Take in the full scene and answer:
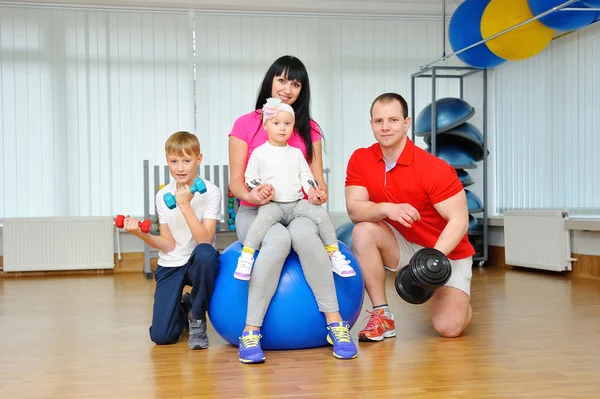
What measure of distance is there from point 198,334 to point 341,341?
0.60 meters

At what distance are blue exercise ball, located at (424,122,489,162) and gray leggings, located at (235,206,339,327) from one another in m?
3.56

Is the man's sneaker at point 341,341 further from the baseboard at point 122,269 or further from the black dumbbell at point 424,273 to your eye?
the baseboard at point 122,269

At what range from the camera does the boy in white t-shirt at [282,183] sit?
97.6 inches

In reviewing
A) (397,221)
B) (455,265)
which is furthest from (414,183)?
(455,265)

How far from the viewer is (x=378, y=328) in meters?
2.73

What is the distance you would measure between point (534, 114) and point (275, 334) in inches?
161

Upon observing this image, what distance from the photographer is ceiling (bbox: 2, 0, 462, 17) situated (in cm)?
609

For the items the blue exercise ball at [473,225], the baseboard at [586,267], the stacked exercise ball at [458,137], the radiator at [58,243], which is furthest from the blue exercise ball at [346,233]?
the radiator at [58,243]

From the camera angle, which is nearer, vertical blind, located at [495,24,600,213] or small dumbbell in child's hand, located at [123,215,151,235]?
small dumbbell in child's hand, located at [123,215,151,235]

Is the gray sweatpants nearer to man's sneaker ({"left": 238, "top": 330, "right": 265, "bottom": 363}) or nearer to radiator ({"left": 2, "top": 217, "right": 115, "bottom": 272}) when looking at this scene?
man's sneaker ({"left": 238, "top": 330, "right": 265, "bottom": 363})

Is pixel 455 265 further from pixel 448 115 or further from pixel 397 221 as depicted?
pixel 448 115

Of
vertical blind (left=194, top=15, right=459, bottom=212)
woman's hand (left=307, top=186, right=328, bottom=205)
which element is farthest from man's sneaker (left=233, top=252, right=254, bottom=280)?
vertical blind (left=194, top=15, right=459, bottom=212)

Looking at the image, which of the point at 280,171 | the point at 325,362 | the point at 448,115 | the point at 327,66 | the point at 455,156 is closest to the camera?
the point at 325,362

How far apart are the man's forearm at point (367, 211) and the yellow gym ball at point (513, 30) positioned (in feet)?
6.03
